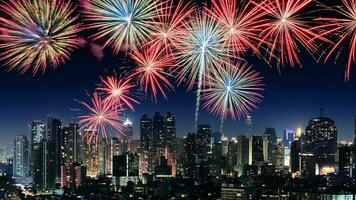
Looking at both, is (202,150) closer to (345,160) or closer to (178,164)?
(178,164)

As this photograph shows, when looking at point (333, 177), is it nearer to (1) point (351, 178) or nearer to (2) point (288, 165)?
→ (1) point (351, 178)

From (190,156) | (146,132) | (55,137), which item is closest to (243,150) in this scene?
(190,156)

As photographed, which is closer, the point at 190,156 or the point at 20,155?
the point at 190,156

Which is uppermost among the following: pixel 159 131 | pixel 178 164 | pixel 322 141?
pixel 159 131

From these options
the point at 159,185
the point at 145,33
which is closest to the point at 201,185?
the point at 159,185

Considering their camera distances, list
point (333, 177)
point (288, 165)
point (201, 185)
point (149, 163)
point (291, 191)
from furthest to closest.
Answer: point (288, 165) < point (149, 163) < point (333, 177) < point (201, 185) < point (291, 191)
